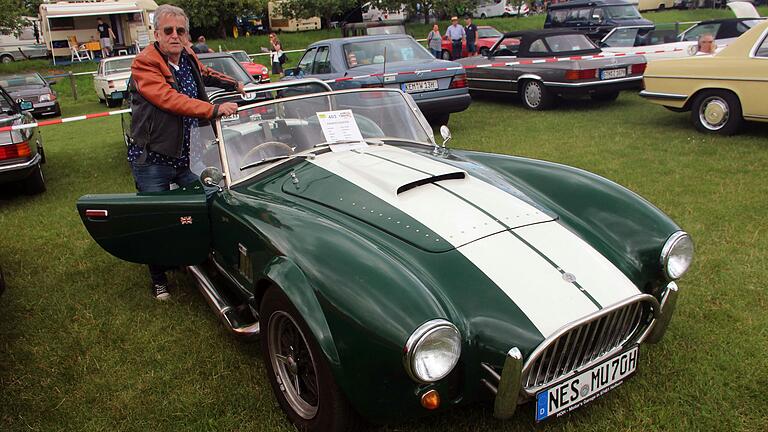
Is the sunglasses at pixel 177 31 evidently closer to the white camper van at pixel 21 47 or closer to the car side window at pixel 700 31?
the car side window at pixel 700 31

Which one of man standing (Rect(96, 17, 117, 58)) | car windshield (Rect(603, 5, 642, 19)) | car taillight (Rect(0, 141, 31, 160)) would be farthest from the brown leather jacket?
man standing (Rect(96, 17, 117, 58))

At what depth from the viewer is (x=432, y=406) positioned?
7.64 feet

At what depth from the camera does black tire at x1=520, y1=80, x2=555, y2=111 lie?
36.2 ft

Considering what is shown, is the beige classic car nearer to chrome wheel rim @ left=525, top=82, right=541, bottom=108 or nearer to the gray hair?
chrome wheel rim @ left=525, top=82, right=541, bottom=108

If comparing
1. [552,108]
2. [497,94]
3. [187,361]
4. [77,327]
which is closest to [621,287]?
[187,361]

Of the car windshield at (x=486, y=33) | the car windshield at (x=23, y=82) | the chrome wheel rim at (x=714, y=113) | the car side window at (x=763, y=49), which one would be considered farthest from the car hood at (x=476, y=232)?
the car windshield at (x=486, y=33)

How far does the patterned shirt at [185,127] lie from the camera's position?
4000 mm

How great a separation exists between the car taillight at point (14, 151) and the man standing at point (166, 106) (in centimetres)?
344

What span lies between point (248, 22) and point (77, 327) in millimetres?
32976

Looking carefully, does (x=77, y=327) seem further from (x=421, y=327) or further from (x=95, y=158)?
(x=95, y=158)

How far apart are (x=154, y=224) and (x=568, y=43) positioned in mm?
9563

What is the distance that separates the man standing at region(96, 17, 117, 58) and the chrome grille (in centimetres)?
2679

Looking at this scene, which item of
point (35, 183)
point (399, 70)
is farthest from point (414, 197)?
point (399, 70)

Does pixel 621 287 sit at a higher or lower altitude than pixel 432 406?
higher
